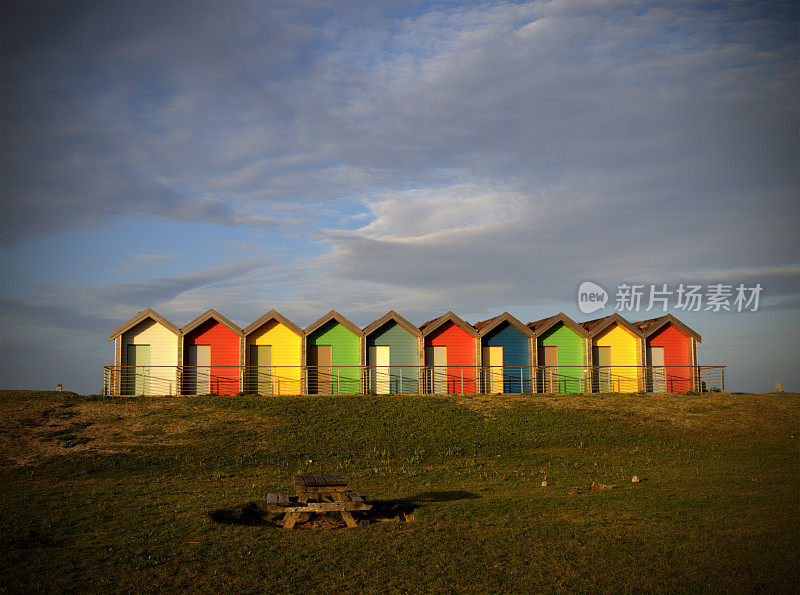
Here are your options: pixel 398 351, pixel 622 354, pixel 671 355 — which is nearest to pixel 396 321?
pixel 398 351

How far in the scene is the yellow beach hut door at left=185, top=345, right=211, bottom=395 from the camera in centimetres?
3409

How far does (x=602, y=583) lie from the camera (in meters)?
9.12

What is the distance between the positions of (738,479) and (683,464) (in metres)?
2.98

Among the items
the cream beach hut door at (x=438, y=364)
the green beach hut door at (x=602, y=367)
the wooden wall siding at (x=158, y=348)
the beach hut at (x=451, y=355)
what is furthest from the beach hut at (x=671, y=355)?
the wooden wall siding at (x=158, y=348)

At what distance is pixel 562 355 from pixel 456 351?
651cm

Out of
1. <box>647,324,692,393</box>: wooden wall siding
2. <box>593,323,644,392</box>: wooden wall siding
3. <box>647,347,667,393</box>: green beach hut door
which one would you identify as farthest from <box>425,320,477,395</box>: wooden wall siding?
<box>647,324,692,393</box>: wooden wall siding

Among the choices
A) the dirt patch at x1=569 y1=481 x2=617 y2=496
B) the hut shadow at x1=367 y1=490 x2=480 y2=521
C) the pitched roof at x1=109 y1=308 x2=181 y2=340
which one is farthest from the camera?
the pitched roof at x1=109 y1=308 x2=181 y2=340

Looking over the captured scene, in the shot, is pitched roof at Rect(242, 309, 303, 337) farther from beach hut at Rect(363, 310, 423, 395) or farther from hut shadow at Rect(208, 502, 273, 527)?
hut shadow at Rect(208, 502, 273, 527)

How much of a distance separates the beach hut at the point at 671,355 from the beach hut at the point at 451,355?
10762mm

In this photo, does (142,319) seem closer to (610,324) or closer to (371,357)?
(371,357)

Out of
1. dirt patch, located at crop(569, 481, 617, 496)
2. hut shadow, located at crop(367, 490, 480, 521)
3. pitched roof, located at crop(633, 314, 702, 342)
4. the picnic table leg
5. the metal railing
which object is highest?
pitched roof, located at crop(633, 314, 702, 342)

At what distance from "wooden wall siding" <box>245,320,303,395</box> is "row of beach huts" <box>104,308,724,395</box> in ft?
0.18

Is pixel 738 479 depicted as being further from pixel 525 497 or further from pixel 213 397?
pixel 213 397

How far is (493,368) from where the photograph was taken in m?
36.1
